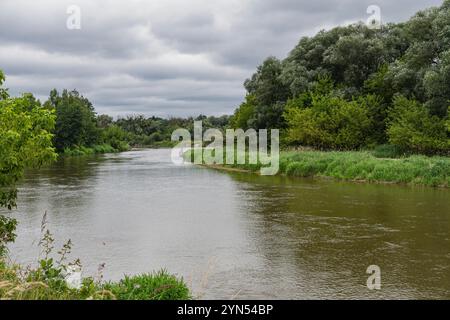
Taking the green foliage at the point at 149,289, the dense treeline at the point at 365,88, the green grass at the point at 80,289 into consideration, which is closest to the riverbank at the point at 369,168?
Answer: the dense treeline at the point at 365,88

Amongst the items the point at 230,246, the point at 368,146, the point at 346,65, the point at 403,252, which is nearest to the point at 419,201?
the point at 403,252

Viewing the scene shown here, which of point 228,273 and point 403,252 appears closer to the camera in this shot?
point 228,273

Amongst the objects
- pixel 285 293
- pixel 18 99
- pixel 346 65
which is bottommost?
pixel 285 293

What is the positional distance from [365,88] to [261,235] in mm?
35591

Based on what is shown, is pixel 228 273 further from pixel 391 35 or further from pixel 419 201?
pixel 391 35

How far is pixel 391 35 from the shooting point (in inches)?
1889

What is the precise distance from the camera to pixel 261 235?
15734 millimetres

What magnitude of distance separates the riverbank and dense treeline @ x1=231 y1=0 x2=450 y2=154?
435 centimetres

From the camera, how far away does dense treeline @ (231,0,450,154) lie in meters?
35.8

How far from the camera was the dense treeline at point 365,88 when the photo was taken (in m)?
35.8

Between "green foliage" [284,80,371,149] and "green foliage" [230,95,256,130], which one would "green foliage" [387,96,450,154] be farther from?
"green foliage" [230,95,256,130]

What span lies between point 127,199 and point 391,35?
112 feet

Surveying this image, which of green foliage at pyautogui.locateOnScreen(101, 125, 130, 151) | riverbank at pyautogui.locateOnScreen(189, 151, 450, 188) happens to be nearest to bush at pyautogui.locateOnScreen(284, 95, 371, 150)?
riverbank at pyautogui.locateOnScreen(189, 151, 450, 188)

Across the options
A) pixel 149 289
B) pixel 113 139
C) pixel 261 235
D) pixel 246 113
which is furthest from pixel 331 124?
pixel 113 139
